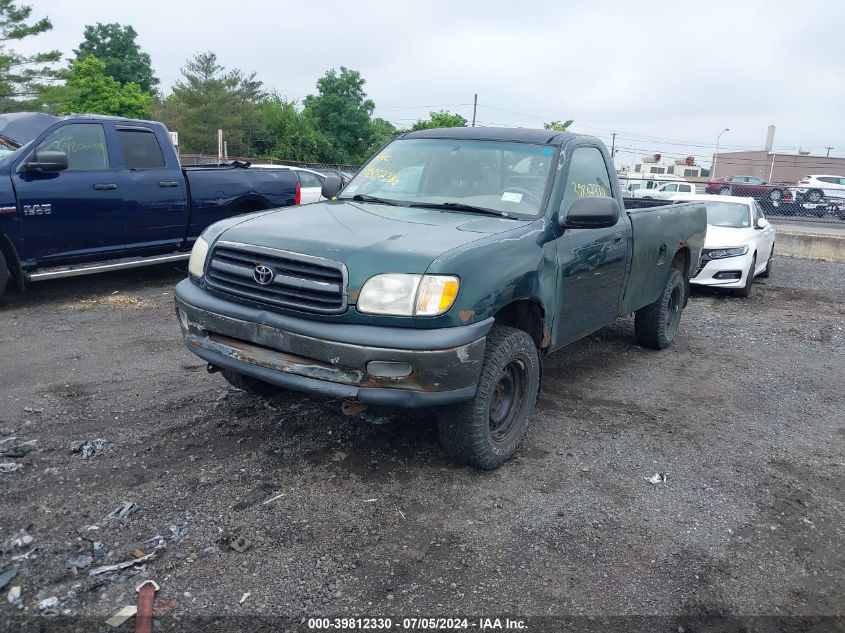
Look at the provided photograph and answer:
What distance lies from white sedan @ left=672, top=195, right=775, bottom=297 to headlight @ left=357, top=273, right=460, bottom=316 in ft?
24.1

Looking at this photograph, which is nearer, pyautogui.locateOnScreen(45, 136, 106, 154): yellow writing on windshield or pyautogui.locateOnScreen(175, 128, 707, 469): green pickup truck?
pyautogui.locateOnScreen(175, 128, 707, 469): green pickup truck

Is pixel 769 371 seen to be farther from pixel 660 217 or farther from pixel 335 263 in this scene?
pixel 335 263

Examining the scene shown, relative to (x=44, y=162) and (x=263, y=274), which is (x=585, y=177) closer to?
(x=263, y=274)

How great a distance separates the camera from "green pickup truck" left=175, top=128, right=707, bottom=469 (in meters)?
3.34

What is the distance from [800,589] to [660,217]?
3.62m

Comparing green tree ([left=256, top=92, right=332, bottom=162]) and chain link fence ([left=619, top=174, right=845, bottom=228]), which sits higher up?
green tree ([left=256, top=92, right=332, bottom=162])

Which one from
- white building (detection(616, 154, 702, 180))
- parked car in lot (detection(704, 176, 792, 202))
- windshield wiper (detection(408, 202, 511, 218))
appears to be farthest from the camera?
white building (detection(616, 154, 702, 180))

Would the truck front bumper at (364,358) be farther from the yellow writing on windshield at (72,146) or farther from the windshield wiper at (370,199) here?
the yellow writing on windshield at (72,146)

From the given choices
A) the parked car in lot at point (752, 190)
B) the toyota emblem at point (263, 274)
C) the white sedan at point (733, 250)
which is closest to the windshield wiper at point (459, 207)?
the toyota emblem at point (263, 274)

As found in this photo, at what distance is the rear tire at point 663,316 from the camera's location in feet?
21.7

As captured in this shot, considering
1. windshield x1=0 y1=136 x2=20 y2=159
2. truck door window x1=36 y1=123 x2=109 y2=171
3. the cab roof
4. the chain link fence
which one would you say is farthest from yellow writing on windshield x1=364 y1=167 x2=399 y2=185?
the chain link fence

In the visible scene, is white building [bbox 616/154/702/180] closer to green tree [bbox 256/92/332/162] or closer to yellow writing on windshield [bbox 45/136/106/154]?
green tree [bbox 256/92/332/162]

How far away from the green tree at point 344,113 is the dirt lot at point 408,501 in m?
44.0

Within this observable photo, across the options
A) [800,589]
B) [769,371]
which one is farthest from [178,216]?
[800,589]
